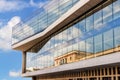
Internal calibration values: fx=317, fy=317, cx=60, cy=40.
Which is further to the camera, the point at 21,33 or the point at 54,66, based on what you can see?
the point at 21,33

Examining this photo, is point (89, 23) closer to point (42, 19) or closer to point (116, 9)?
point (116, 9)

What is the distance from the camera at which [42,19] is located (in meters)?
39.5

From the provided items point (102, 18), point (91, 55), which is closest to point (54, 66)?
point (91, 55)

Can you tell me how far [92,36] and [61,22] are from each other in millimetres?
6399

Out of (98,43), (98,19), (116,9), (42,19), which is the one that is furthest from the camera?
(42,19)

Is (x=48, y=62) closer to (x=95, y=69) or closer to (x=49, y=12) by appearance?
(x=49, y=12)

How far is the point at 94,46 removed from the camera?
26.8 metres

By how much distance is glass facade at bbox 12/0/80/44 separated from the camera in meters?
33.1

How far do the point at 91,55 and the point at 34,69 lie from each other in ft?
59.5

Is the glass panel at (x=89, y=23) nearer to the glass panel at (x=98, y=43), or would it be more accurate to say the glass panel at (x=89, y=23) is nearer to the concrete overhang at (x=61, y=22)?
the concrete overhang at (x=61, y=22)

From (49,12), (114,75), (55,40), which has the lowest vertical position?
(114,75)

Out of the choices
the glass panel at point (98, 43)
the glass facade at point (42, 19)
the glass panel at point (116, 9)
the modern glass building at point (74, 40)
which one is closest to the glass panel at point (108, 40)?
the modern glass building at point (74, 40)

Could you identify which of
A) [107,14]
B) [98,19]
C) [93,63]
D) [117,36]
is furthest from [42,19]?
[117,36]

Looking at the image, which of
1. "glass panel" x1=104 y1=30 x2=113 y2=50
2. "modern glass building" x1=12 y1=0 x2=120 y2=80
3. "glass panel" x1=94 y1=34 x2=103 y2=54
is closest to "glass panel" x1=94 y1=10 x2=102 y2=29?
"modern glass building" x1=12 y1=0 x2=120 y2=80
